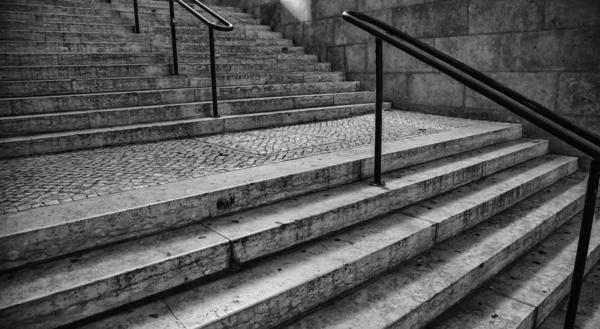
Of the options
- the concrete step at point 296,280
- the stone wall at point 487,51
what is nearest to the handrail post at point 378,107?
the concrete step at point 296,280

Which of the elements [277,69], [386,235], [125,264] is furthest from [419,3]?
[125,264]

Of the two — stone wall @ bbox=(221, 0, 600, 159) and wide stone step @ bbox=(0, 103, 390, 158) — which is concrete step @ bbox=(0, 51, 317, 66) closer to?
stone wall @ bbox=(221, 0, 600, 159)

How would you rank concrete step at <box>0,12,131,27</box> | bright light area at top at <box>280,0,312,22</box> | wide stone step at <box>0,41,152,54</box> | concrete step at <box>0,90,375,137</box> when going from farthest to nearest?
bright light area at top at <box>280,0,312,22</box> → concrete step at <box>0,12,131,27</box> → wide stone step at <box>0,41,152,54</box> → concrete step at <box>0,90,375,137</box>

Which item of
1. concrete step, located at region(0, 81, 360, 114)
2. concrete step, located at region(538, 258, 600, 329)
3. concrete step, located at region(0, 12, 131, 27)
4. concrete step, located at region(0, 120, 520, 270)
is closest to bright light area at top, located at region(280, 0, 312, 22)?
concrete step, located at region(0, 81, 360, 114)

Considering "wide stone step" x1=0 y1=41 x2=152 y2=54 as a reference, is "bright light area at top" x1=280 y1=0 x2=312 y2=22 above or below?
above

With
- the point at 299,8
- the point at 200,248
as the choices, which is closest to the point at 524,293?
the point at 200,248

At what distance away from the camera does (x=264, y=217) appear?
2312 millimetres

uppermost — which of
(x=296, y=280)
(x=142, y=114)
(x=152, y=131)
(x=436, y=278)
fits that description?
(x=142, y=114)

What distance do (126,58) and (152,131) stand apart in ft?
5.83

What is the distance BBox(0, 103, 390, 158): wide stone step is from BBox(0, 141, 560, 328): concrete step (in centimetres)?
190

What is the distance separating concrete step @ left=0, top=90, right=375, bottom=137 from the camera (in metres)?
3.46

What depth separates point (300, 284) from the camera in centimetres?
192

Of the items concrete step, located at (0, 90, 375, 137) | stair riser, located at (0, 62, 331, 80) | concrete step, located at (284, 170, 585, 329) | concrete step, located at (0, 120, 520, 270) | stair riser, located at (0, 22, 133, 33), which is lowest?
concrete step, located at (284, 170, 585, 329)

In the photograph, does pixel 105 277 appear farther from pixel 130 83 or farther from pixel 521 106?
pixel 130 83
